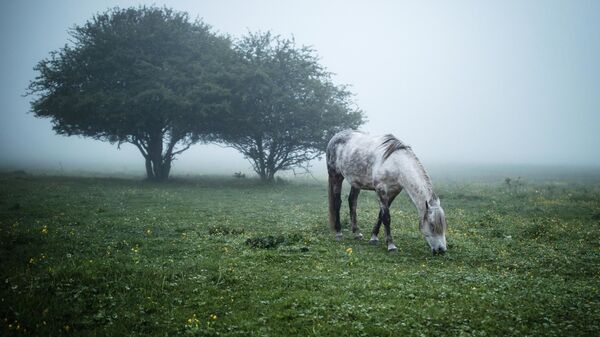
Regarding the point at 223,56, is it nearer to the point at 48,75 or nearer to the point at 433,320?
the point at 48,75

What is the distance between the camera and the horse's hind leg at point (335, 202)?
48.8 ft

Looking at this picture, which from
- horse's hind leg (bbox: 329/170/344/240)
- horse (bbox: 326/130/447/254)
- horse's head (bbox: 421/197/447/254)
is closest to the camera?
horse's head (bbox: 421/197/447/254)

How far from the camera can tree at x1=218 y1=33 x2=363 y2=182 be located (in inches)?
1396

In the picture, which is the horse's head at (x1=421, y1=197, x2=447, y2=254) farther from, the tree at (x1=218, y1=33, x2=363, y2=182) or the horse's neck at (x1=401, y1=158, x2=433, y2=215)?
the tree at (x1=218, y1=33, x2=363, y2=182)

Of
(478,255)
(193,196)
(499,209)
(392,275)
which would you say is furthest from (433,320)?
(193,196)

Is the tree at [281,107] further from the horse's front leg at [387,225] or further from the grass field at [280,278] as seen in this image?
the horse's front leg at [387,225]

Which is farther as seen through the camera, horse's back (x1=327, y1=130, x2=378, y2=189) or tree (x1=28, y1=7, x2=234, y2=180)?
tree (x1=28, y1=7, x2=234, y2=180)

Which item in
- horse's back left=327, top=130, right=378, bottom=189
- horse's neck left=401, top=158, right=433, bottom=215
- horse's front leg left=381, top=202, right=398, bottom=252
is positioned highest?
horse's back left=327, top=130, right=378, bottom=189

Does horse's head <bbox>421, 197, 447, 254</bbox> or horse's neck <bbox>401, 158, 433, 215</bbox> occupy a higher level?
horse's neck <bbox>401, 158, 433, 215</bbox>

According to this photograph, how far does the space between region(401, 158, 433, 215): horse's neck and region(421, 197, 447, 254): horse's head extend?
21cm

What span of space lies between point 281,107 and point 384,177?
2495cm

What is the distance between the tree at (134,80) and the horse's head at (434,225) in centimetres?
2502

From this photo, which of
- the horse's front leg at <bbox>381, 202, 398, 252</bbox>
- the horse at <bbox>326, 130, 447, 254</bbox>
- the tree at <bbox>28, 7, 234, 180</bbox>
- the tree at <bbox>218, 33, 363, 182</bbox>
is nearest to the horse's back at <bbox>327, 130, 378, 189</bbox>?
the horse at <bbox>326, 130, 447, 254</bbox>

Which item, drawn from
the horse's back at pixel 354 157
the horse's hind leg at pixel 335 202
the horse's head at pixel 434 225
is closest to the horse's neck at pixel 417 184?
the horse's head at pixel 434 225
